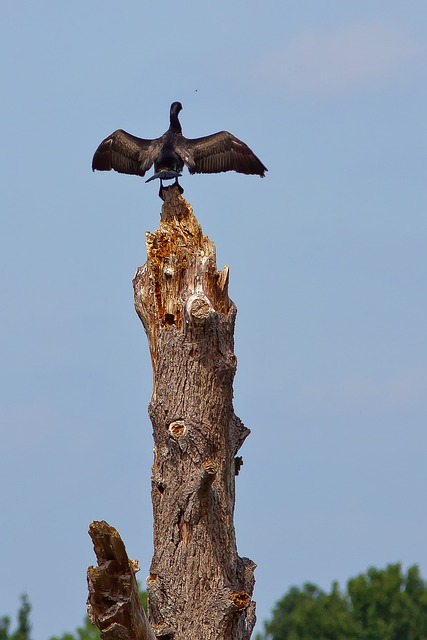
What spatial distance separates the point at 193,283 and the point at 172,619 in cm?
280

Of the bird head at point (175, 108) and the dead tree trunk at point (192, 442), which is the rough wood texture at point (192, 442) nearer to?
the dead tree trunk at point (192, 442)

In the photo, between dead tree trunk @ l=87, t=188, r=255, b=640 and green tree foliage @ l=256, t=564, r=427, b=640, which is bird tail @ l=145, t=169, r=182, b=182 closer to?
dead tree trunk @ l=87, t=188, r=255, b=640

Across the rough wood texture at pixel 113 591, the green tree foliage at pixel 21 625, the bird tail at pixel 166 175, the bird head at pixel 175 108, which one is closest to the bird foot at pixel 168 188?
the bird tail at pixel 166 175

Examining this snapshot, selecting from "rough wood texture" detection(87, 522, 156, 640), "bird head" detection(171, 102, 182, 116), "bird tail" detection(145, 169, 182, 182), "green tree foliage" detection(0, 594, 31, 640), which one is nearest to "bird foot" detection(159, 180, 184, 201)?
"bird tail" detection(145, 169, 182, 182)

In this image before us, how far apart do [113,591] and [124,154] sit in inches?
243

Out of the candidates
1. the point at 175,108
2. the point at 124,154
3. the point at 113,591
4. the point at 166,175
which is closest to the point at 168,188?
the point at 166,175

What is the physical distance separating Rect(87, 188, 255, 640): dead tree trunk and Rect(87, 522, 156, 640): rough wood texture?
1.17 meters

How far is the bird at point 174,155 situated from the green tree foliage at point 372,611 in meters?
44.6

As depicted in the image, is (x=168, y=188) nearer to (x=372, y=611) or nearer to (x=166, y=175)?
(x=166, y=175)

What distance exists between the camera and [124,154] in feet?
55.2

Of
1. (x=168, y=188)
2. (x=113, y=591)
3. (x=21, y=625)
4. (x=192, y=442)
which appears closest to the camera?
(x=113, y=591)

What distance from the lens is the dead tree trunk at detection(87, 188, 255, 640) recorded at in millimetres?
13352

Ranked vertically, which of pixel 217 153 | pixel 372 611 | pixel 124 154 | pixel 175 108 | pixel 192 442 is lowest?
pixel 192 442

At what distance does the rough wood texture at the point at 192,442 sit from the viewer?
1335cm
